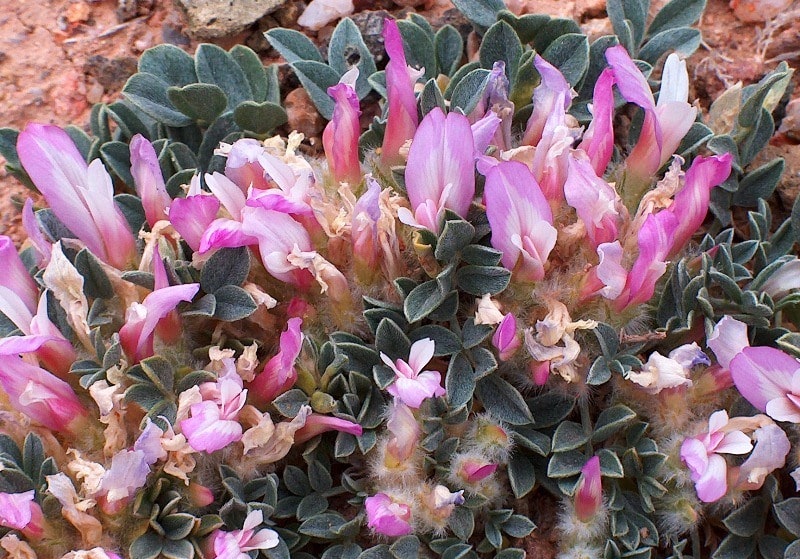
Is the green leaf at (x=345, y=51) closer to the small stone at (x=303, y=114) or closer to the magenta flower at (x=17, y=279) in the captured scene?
the small stone at (x=303, y=114)

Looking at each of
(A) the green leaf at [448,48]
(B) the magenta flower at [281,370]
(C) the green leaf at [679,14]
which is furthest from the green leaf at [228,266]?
(C) the green leaf at [679,14]

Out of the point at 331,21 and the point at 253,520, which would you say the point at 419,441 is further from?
A: the point at 331,21

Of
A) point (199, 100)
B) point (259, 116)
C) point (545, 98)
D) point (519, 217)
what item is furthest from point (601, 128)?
point (199, 100)

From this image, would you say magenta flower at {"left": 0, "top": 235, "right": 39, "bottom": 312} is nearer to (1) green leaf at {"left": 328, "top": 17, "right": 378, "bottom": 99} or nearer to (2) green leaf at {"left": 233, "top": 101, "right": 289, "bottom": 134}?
(2) green leaf at {"left": 233, "top": 101, "right": 289, "bottom": 134}

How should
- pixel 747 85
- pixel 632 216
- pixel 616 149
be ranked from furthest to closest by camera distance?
pixel 747 85 → pixel 616 149 → pixel 632 216

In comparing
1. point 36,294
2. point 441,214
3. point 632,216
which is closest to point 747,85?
point 632,216
